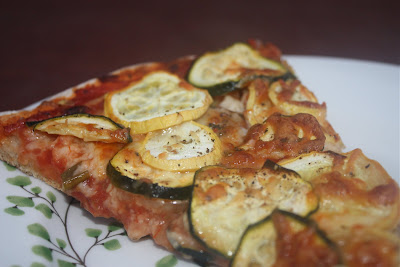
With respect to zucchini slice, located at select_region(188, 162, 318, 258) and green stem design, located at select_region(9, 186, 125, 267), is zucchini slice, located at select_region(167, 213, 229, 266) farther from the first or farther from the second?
green stem design, located at select_region(9, 186, 125, 267)

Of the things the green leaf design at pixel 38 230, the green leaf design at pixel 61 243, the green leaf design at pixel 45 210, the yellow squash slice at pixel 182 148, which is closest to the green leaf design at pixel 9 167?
the green leaf design at pixel 45 210

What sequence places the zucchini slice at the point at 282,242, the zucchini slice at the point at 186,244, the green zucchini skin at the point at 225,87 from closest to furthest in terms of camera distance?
the zucchini slice at the point at 282,242
the zucchini slice at the point at 186,244
the green zucchini skin at the point at 225,87

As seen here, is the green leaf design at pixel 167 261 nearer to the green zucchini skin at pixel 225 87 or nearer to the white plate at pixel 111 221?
the white plate at pixel 111 221

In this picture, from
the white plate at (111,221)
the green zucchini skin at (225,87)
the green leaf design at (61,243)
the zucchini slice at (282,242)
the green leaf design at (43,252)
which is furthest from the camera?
the green zucchini skin at (225,87)

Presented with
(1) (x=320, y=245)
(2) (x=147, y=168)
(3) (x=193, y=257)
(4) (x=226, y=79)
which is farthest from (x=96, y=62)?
(1) (x=320, y=245)

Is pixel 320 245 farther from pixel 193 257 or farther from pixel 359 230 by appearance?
pixel 193 257

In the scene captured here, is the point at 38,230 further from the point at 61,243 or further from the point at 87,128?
the point at 87,128

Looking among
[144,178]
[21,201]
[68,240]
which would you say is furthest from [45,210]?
[144,178]

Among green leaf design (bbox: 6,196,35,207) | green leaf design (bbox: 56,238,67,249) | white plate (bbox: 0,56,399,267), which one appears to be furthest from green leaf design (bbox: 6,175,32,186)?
green leaf design (bbox: 56,238,67,249)
